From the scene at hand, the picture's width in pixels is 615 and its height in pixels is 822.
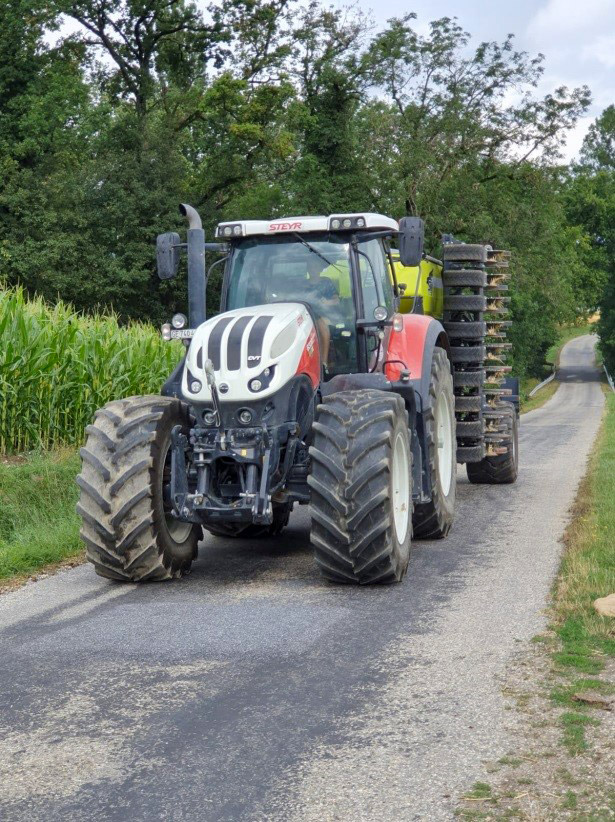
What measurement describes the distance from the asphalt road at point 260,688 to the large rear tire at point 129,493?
22 centimetres

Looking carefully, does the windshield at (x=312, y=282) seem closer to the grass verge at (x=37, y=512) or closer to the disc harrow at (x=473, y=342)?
the grass verge at (x=37, y=512)

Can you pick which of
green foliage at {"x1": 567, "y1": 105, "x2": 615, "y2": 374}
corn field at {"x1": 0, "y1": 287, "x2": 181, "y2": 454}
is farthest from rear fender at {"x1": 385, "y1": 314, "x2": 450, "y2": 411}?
green foliage at {"x1": 567, "y1": 105, "x2": 615, "y2": 374}

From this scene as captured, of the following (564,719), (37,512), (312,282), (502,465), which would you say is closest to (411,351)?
(312,282)

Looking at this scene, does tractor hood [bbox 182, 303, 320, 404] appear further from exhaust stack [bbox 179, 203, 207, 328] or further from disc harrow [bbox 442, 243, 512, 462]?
disc harrow [bbox 442, 243, 512, 462]

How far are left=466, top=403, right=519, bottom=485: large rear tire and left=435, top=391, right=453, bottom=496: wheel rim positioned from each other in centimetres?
297

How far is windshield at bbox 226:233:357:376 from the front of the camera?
8.70m

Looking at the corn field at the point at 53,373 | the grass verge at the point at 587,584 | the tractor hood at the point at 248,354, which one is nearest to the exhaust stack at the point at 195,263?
the tractor hood at the point at 248,354

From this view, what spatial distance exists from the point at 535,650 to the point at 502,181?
114 feet

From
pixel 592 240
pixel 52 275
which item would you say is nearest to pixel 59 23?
pixel 52 275

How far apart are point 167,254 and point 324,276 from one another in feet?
4.33

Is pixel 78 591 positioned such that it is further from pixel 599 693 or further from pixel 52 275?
pixel 52 275

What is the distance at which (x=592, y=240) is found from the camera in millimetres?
75938

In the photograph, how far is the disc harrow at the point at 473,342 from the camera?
12125mm

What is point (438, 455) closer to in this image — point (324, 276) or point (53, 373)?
point (324, 276)
